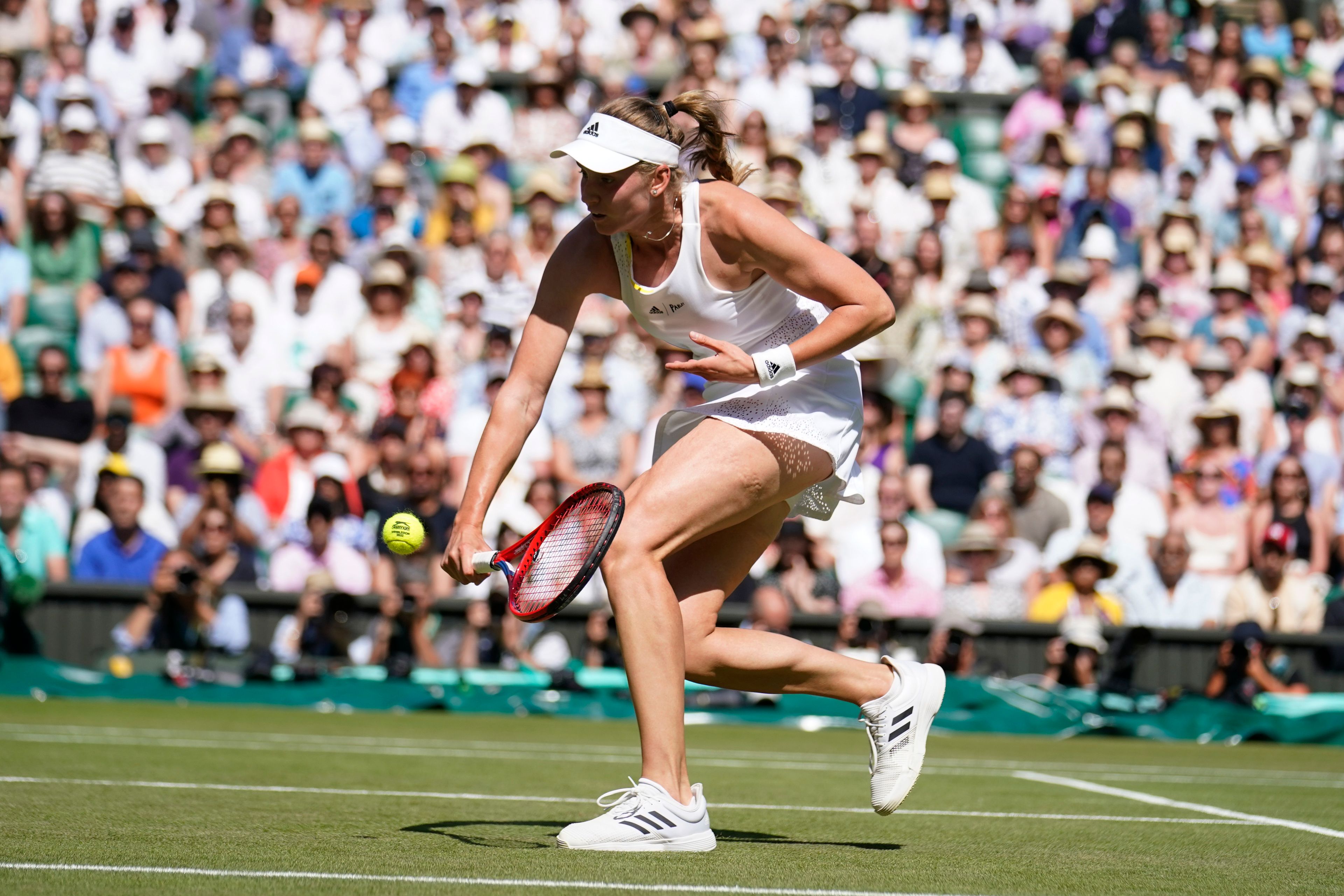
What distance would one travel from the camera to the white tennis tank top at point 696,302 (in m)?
4.80

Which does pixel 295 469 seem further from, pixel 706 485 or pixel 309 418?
pixel 706 485

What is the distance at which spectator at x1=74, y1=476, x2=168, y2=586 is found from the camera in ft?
38.3

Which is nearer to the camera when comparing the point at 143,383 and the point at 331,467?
the point at 331,467

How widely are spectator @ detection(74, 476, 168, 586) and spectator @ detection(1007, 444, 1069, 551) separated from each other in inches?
221

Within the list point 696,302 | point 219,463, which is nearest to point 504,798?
point 696,302

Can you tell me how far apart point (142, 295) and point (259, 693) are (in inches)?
162

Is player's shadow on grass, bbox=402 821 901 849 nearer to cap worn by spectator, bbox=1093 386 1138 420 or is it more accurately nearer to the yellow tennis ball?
the yellow tennis ball

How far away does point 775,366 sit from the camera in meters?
4.55

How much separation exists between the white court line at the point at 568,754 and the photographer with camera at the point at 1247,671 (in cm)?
246

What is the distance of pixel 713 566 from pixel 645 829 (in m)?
0.82

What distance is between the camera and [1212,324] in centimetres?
1408

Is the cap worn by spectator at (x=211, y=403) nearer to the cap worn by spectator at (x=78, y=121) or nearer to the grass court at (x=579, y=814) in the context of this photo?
the cap worn by spectator at (x=78, y=121)

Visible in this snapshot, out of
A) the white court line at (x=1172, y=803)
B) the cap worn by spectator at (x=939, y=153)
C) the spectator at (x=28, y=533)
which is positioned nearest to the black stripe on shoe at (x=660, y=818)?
the white court line at (x=1172, y=803)

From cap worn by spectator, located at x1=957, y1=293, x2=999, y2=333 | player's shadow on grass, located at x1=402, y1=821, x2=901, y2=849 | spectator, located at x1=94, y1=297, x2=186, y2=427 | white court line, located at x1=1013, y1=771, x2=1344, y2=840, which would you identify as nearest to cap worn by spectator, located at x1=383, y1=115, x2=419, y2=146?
spectator, located at x1=94, y1=297, x2=186, y2=427
